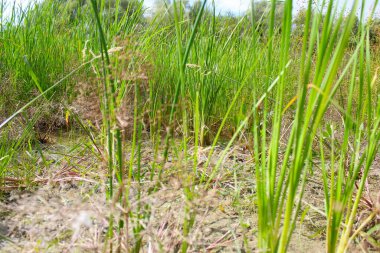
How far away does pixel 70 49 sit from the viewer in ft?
8.98

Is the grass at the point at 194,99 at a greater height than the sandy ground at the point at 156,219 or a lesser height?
greater

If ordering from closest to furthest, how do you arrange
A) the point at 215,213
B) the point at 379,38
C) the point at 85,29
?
1. the point at 215,213
2. the point at 85,29
3. the point at 379,38

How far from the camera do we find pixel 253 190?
1.42 metres

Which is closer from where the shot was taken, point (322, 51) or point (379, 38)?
point (322, 51)

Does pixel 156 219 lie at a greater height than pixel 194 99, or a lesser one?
lesser

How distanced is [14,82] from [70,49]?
535mm

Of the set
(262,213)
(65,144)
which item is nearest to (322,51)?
(262,213)

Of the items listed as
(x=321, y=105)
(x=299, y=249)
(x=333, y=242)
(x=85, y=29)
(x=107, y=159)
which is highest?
(x=85, y=29)

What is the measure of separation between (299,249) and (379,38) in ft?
18.3

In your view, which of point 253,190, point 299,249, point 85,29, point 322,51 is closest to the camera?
point 322,51

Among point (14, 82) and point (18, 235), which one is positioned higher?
point (14, 82)

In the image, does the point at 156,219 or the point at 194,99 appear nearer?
the point at 156,219

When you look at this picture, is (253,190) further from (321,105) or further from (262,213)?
(321,105)

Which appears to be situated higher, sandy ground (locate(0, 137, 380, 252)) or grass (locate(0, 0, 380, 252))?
grass (locate(0, 0, 380, 252))
